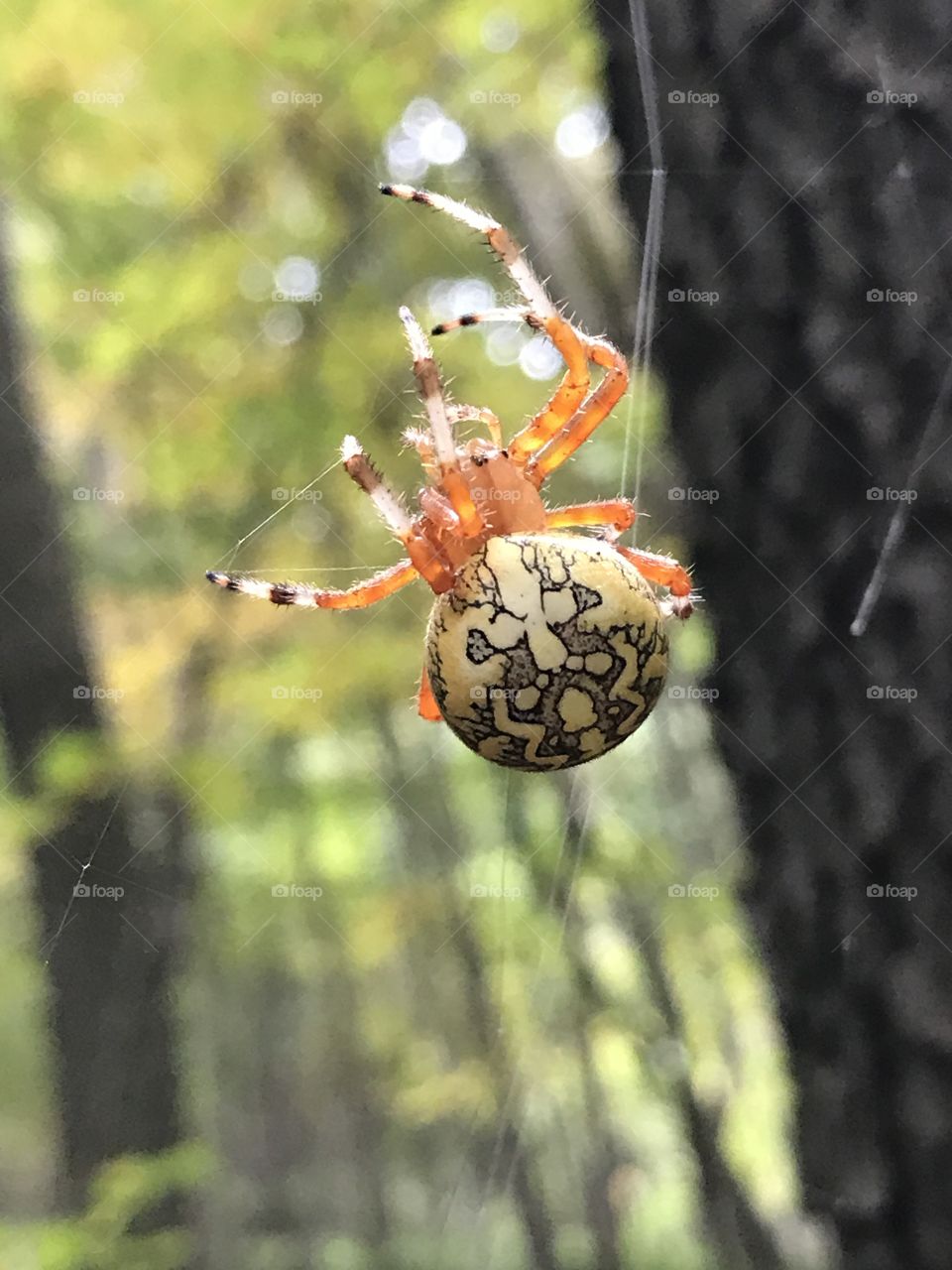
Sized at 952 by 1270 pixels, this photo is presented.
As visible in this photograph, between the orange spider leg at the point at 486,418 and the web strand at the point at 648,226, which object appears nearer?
the orange spider leg at the point at 486,418

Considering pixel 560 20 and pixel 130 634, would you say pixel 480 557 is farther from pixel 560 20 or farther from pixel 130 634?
pixel 560 20

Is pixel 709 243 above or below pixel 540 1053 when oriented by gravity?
above

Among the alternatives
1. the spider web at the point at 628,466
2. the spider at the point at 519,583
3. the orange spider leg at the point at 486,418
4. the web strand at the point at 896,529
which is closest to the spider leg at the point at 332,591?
the spider at the point at 519,583

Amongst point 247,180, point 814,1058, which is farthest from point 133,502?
point 814,1058

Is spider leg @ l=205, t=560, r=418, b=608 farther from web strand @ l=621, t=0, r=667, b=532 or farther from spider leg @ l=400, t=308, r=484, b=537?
web strand @ l=621, t=0, r=667, b=532

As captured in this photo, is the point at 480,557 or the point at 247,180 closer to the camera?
the point at 480,557

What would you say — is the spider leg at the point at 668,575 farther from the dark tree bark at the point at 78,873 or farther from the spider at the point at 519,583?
the dark tree bark at the point at 78,873

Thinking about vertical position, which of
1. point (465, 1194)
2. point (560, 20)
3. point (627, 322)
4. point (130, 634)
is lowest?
point (465, 1194)
